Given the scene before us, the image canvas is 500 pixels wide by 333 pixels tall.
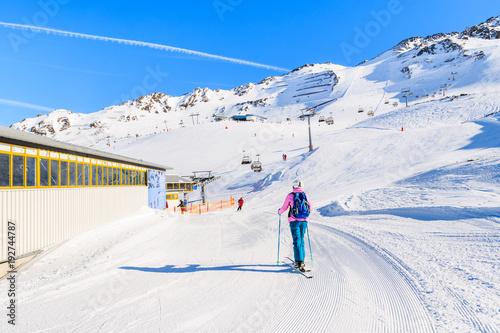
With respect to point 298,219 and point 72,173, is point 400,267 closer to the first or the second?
point 298,219

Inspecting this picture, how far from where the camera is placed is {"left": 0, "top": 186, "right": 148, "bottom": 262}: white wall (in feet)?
26.5

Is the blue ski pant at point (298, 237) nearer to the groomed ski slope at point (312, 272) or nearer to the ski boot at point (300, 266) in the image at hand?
the ski boot at point (300, 266)

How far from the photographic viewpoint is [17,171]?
329 inches

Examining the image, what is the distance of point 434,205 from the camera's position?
395 inches

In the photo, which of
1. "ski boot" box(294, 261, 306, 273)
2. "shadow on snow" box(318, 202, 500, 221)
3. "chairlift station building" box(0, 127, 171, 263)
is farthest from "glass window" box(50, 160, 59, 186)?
"shadow on snow" box(318, 202, 500, 221)

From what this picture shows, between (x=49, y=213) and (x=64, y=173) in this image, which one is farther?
(x=64, y=173)

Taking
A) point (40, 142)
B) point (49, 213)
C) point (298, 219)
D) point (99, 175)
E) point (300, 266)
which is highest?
point (40, 142)

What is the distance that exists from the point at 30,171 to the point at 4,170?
98cm

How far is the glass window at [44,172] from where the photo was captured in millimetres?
9367

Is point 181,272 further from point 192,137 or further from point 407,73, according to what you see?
point 407,73

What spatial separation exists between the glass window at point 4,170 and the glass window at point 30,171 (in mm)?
711

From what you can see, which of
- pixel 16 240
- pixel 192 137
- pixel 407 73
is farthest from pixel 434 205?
pixel 407 73

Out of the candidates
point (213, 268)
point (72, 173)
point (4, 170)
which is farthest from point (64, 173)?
point (213, 268)

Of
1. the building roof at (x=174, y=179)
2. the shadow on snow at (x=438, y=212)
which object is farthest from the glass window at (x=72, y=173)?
the building roof at (x=174, y=179)
